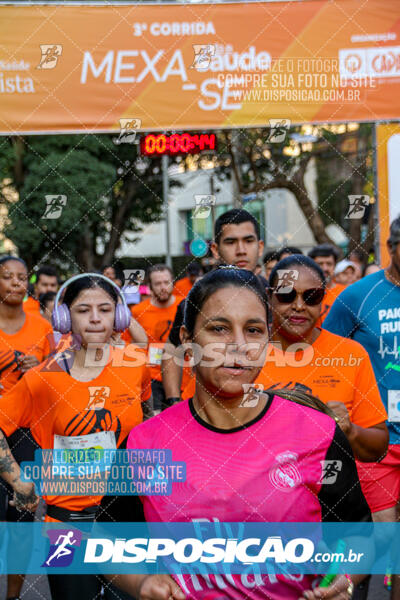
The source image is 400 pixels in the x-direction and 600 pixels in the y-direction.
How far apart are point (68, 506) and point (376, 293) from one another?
6.50 ft

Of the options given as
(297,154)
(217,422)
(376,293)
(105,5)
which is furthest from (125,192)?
(217,422)

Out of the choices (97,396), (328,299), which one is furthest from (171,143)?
(97,396)

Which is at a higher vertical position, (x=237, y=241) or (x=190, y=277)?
(x=237, y=241)

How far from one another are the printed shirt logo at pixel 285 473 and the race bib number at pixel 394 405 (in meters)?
2.17

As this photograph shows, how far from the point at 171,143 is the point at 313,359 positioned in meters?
2.92

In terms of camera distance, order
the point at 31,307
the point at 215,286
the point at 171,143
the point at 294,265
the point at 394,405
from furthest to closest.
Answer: the point at 31,307 < the point at 171,143 < the point at 394,405 < the point at 294,265 < the point at 215,286

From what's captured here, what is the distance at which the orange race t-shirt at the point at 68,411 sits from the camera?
325 cm

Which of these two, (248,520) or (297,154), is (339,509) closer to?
(248,520)

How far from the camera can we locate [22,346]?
5.08 meters

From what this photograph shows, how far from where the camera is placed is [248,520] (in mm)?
1877

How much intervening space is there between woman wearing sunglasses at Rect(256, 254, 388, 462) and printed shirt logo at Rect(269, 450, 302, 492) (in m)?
1.21

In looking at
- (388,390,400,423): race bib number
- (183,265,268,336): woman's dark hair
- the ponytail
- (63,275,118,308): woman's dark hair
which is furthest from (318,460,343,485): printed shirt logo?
(388,390,400,423): race bib number

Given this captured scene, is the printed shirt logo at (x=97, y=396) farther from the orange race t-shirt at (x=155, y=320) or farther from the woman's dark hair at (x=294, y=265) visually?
the orange race t-shirt at (x=155, y=320)

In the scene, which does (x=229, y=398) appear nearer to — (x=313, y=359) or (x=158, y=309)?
(x=313, y=359)
